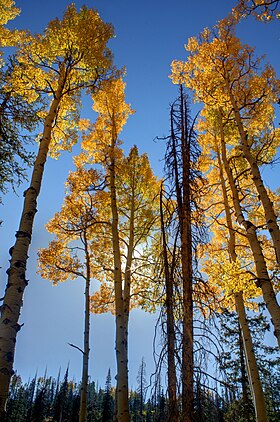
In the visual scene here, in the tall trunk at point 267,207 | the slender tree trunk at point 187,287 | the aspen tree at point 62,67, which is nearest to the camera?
the slender tree trunk at point 187,287

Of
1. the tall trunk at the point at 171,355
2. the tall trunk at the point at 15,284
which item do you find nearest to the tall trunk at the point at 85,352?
the tall trunk at the point at 15,284

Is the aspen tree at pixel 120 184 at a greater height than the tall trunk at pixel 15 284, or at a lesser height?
greater

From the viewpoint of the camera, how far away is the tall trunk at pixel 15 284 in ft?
11.8

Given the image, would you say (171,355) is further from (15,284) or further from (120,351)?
(120,351)

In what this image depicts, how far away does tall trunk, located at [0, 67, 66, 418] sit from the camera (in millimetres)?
3585

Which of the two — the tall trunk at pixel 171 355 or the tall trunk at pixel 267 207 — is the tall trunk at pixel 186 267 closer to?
the tall trunk at pixel 171 355

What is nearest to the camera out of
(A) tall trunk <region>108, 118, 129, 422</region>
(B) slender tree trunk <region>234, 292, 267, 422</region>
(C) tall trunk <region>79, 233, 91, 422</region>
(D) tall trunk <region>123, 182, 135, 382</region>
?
(B) slender tree trunk <region>234, 292, 267, 422</region>

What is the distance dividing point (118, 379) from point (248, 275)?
11.1ft

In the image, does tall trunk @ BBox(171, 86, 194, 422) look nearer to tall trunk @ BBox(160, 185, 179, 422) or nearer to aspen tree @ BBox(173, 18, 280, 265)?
tall trunk @ BBox(160, 185, 179, 422)

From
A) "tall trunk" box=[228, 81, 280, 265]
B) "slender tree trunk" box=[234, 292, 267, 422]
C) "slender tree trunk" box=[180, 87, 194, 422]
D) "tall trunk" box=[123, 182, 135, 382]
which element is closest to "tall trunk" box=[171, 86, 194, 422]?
"slender tree trunk" box=[180, 87, 194, 422]

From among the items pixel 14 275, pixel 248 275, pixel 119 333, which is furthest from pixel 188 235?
pixel 119 333

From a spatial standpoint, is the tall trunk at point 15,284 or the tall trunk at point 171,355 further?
the tall trunk at point 15,284

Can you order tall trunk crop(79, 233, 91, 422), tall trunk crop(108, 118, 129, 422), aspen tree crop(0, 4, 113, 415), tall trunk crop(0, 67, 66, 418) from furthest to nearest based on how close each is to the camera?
tall trunk crop(79, 233, 91, 422) < aspen tree crop(0, 4, 113, 415) < tall trunk crop(108, 118, 129, 422) < tall trunk crop(0, 67, 66, 418)

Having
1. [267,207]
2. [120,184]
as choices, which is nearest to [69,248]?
[120,184]
